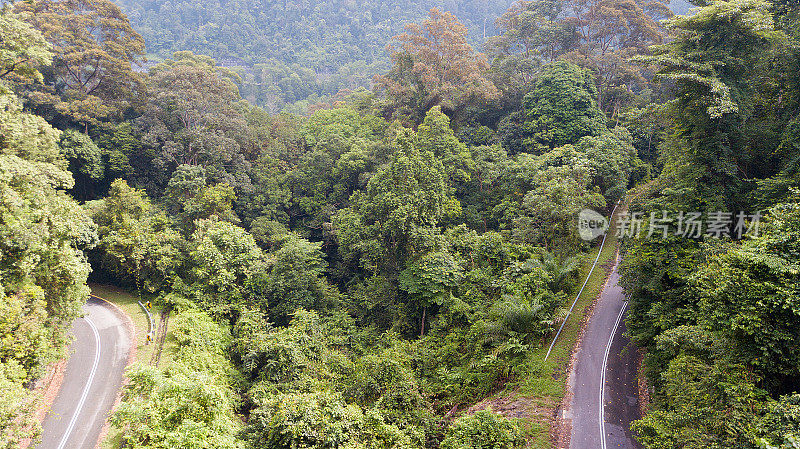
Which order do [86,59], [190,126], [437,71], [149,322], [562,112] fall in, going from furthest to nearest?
1. [437,71]
2. [562,112]
3. [190,126]
4. [86,59]
5. [149,322]

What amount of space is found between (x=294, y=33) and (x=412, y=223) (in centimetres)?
8175

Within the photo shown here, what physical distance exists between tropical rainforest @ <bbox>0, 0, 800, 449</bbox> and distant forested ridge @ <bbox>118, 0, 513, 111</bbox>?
1661 inches

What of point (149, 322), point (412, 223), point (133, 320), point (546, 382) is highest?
point (412, 223)

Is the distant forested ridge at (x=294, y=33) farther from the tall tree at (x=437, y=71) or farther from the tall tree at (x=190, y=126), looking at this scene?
the tall tree at (x=190, y=126)

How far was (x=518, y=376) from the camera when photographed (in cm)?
1530

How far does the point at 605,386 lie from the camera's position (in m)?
15.0

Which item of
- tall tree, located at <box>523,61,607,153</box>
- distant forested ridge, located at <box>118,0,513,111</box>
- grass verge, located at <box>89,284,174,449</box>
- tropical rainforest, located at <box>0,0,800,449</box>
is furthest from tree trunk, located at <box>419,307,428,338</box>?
distant forested ridge, located at <box>118,0,513,111</box>

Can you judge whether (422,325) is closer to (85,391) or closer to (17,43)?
(85,391)

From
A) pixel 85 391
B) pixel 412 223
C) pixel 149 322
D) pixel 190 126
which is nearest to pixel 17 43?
pixel 190 126

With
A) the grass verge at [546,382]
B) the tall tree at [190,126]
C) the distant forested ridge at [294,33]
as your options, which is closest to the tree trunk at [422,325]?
the grass verge at [546,382]

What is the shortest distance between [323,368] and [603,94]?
30.1 m

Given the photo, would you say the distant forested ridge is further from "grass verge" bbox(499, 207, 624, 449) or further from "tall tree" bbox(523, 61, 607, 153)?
"grass verge" bbox(499, 207, 624, 449)

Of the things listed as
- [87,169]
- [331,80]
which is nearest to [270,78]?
[331,80]

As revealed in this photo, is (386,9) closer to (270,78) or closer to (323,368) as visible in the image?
(270,78)
